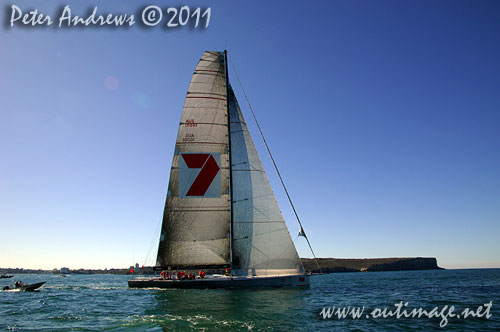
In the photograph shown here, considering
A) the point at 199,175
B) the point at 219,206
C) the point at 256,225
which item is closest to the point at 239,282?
the point at 256,225

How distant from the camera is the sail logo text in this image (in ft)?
102

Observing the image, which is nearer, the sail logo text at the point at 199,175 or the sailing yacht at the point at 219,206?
the sailing yacht at the point at 219,206

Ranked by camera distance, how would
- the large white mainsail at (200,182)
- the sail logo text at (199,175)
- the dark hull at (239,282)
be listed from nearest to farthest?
the dark hull at (239,282), the large white mainsail at (200,182), the sail logo text at (199,175)

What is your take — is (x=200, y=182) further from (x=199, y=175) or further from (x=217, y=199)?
(x=217, y=199)

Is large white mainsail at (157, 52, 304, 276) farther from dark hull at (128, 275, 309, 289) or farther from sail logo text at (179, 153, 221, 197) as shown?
dark hull at (128, 275, 309, 289)

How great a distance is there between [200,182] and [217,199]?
7.68 ft

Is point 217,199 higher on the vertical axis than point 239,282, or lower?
higher

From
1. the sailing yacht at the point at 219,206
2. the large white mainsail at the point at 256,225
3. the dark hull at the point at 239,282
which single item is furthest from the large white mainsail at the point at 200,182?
the dark hull at the point at 239,282

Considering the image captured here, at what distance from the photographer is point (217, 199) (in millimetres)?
31016

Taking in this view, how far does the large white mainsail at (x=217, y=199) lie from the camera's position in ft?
93.3

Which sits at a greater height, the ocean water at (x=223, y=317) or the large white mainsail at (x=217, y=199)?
the large white mainsail at (x=217, y=199)

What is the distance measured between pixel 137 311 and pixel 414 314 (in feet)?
54.2

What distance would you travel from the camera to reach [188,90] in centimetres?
3225

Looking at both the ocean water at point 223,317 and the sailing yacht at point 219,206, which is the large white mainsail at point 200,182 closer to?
the sailing yacht at point 219,206
